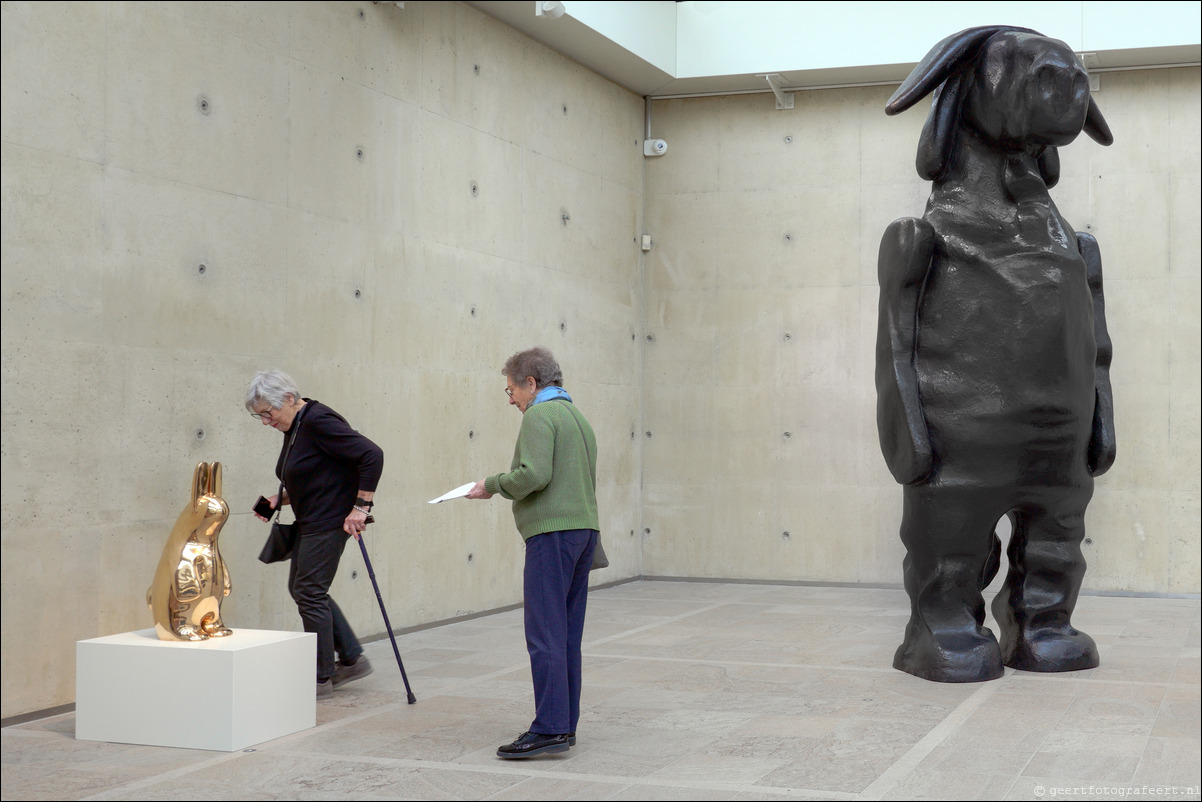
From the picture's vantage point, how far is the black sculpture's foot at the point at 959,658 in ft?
21.8

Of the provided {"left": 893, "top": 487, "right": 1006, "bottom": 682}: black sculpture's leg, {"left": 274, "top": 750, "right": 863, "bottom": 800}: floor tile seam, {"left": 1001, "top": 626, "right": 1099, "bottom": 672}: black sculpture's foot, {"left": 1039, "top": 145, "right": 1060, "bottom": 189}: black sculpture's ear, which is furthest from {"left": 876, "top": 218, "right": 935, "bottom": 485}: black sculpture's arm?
{"left": 274, "top": 750, "right": 863, "bottom": 800}: floor tile seam

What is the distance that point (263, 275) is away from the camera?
766cm

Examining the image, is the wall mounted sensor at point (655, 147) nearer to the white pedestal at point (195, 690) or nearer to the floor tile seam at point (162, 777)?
the white pedestal at point (195, 690)

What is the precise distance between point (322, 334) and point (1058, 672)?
4.86 meters

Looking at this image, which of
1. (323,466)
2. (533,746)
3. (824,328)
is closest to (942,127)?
(323,466)

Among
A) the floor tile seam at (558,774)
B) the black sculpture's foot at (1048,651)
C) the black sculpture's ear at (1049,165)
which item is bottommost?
the floor tile seam at (558,774)

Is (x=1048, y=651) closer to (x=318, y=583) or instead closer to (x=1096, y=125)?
(x=1096, y=125)

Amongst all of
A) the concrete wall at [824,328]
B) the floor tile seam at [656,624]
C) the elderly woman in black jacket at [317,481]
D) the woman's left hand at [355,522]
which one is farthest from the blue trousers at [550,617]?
the concrete wall at [824,328]

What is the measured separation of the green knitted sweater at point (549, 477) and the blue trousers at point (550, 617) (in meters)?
0.06

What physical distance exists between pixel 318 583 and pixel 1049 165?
4.54 m

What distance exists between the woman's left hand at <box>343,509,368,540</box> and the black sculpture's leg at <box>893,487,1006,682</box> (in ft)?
9.61

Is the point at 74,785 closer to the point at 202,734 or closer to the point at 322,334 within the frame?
the point at 202,734

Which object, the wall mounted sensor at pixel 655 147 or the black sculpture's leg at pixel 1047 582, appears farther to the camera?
the wall mounted sensor at pixel 655 147

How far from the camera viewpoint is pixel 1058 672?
694 cm
